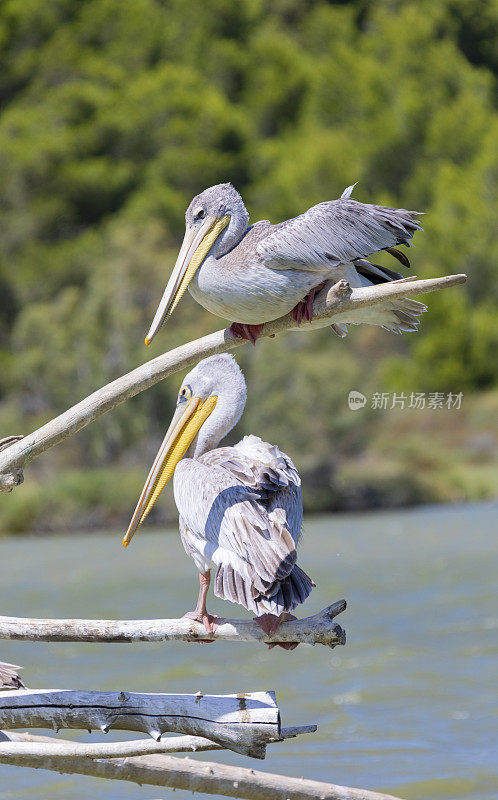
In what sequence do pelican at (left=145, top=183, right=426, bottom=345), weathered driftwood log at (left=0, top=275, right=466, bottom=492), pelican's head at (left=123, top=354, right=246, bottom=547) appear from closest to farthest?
1. weathered driftwood log at (left=0, top=275, right=466, bottom=492)
2. pelican at (left=145, top=183, right=426, bottom=345)
3. pelican's head at (left=123, top=354, right=246, bottom=547)

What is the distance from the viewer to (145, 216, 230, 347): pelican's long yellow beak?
3.01 meters

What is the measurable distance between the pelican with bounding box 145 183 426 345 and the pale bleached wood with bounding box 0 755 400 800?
1.21 m

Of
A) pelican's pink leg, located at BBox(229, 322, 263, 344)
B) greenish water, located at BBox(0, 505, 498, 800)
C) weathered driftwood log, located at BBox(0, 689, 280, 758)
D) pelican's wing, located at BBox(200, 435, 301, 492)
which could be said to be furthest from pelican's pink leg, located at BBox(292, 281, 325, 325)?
greenish water, located at BBox(0, 505, 498, 800)

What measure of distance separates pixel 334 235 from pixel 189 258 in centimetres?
40

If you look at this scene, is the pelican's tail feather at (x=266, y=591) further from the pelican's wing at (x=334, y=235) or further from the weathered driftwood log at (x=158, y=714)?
the pelican's wing at (x=334, y=235)

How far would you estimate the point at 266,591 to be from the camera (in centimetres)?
282

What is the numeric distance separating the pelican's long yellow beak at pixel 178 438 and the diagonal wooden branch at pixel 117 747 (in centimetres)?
70

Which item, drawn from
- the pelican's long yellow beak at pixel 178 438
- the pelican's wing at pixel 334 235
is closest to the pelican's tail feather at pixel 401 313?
the pelican's wing at pixel 334 235

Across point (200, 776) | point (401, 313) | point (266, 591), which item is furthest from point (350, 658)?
point (266, 591)

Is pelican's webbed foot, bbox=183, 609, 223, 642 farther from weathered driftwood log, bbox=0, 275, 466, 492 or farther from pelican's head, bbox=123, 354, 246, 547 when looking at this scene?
pelican's head, bbox=123, 354, 246, 547

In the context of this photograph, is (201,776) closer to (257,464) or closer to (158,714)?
(158,714)

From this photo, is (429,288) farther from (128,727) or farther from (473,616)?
(473,616)

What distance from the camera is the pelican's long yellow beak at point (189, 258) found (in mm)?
3012

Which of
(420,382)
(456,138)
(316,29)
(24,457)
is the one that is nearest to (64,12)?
(316,29)
